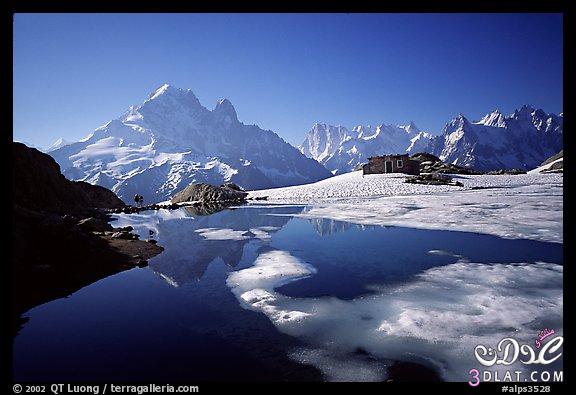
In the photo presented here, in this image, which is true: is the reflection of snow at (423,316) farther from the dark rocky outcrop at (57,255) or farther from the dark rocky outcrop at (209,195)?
the dark rocky outcrop at (209,195)

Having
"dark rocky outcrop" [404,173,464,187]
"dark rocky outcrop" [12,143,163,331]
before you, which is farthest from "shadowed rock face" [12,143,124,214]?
"dark rocky outcrop" [404,173,464,187]

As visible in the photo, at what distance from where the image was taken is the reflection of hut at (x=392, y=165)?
64.4 meters

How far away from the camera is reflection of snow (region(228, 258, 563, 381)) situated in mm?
5363

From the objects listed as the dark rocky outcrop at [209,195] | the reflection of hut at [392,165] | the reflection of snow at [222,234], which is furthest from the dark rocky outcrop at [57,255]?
the reflection of hut at [392,165]

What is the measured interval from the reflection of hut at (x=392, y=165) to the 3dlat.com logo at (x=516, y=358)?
62.9 metres

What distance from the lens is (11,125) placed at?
451cm

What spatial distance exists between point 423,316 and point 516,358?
2.16 metres

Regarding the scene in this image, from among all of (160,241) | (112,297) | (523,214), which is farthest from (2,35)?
(523,214)

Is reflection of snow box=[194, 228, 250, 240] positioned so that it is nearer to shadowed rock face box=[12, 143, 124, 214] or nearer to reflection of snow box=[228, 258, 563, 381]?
reflection of snow box=[228, 258, 563, 381]

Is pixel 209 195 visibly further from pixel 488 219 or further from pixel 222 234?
pixel 488 219

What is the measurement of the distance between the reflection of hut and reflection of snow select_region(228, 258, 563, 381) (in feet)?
188

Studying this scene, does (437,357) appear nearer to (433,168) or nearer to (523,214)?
(523,214)

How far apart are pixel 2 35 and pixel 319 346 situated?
7.25 metres
